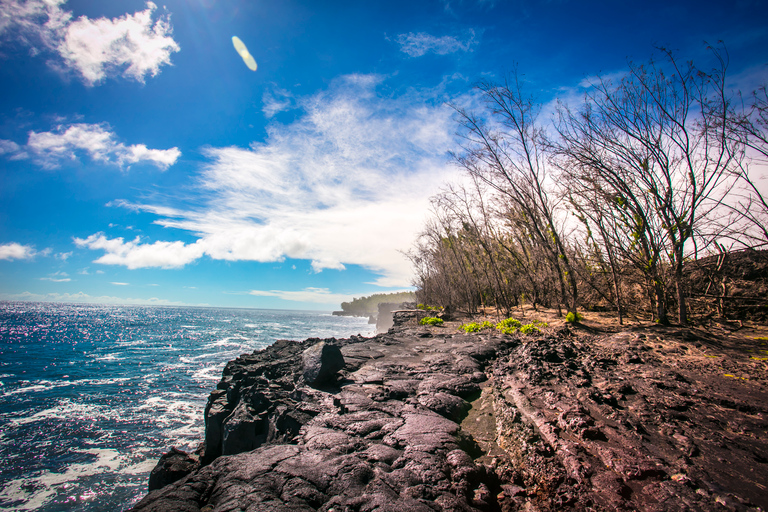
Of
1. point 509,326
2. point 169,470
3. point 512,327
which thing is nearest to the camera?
point 169,470

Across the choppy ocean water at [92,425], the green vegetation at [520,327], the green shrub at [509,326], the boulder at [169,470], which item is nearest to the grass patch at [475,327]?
the green vegetation at [520,327]

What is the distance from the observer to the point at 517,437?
10.8 feet

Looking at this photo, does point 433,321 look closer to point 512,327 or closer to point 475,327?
point 475,327

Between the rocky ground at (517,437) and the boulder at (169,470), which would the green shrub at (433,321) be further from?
the boulder at (169,470)

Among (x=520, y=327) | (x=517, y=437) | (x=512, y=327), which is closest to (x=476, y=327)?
(x=512, y=327)

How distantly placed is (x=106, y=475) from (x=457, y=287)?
66.3 feet

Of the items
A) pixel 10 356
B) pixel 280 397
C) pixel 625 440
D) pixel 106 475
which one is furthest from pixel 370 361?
pixel 10 356

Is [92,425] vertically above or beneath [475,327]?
beneath

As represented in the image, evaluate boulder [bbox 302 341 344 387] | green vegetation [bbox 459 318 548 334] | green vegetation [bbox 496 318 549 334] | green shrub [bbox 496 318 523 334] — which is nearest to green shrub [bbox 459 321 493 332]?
green vegetation [bbox 459 318 548 334]

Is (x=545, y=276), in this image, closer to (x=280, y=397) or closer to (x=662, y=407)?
(x=662, y=407)

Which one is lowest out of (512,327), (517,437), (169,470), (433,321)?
(169,470)

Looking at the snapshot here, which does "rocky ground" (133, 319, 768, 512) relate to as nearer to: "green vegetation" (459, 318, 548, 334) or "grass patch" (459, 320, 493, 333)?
"green vegetation" (459, 318, 548, 334)

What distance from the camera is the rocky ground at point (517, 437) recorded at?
2312 mm

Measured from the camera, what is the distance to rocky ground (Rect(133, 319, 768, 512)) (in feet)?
7.59
